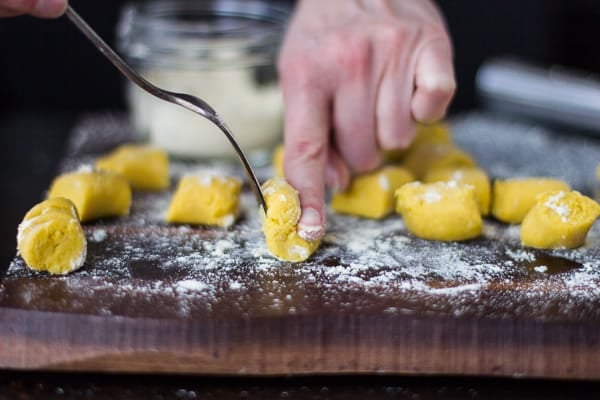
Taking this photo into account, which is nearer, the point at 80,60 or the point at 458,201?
the point at 458,201

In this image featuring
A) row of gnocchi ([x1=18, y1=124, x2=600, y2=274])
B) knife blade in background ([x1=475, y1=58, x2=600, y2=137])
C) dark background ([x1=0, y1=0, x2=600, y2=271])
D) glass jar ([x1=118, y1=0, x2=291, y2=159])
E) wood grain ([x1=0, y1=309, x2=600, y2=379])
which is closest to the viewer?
wood grain ([x1=0, y1=309, x2=600, y2=379])

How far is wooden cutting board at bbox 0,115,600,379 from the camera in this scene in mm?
882

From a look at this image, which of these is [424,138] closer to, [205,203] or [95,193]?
[205,203]

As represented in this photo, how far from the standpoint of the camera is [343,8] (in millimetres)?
1266

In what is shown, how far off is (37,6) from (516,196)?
0.73 metres

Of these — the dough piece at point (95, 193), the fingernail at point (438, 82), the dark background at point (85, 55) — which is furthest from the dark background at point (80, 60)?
the fingernail at point (438, 82)

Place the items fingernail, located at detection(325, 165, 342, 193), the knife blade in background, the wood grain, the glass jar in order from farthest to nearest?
the knife blade in background → the glass jar → fingernail, located at detection(325, 165, 342, 193) → the wood grain

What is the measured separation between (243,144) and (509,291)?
69 cm

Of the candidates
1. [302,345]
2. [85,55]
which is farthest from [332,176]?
[85,55]

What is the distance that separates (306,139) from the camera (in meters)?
1.16

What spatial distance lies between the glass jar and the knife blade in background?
0.53 m

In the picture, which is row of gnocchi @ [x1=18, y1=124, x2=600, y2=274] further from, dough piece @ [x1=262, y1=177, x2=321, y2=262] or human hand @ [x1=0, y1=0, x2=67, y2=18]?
human hand @ [x1=0, y1=0, x2=67, y2=18]

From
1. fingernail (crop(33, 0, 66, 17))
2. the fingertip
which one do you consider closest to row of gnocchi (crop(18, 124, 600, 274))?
the fingertip

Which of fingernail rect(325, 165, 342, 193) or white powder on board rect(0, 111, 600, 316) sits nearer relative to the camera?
white powder on board rect(0, 111, 600, 316)
